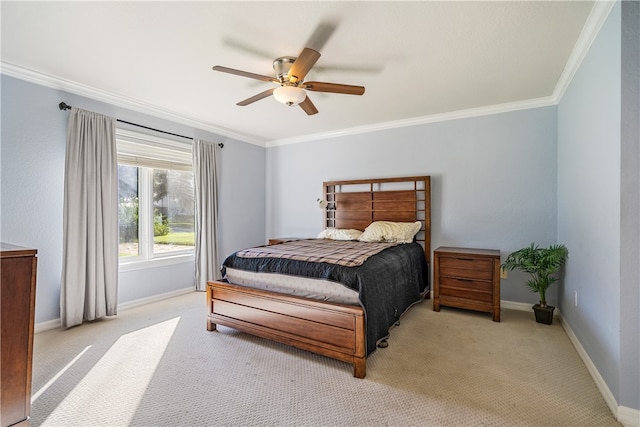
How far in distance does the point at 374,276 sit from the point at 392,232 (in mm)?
1551

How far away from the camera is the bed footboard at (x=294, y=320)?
80.1 inches

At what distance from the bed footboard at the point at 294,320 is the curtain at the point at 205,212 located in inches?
60.9

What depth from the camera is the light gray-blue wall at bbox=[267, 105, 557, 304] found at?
3.35 meters

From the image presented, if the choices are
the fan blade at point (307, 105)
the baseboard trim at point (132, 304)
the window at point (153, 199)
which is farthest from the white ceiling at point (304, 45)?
the baseboard trim at point (132, 304)

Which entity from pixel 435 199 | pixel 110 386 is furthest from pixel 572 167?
pixel 110 386

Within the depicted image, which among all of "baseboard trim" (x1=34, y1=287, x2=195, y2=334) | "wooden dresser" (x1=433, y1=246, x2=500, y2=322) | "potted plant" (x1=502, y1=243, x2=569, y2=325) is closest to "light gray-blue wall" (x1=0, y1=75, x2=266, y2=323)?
"baseboard trim" (x1=34, y1=287, x2=195, y2=334)

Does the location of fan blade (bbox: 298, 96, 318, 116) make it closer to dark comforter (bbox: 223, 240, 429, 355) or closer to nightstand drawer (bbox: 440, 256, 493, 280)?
dark comforter (bbox: 223, 240, 429, 355)

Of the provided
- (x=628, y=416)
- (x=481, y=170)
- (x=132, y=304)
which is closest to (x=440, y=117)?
(x=481, y=170)

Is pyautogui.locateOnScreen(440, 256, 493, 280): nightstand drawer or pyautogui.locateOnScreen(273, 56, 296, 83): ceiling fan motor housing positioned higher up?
pyautogui.locateOnScreen(273, 56, 296, 83): ceiling fan motor housing

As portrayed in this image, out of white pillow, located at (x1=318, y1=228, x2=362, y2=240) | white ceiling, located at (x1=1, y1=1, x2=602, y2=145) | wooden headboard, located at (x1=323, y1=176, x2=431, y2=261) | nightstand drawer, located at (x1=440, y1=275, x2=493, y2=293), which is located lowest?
nightstand drawer, located at (x1=440, y1=275, x2=493, y2=293)

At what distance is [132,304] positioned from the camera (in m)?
3.51

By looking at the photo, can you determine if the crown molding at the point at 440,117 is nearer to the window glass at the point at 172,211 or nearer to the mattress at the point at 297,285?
the window glass at the point at 172,211

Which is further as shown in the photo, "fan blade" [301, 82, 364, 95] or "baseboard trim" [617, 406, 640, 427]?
"fan blade" [301, 82, 364, 95]

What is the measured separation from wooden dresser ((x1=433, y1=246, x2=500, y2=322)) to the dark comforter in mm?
299
